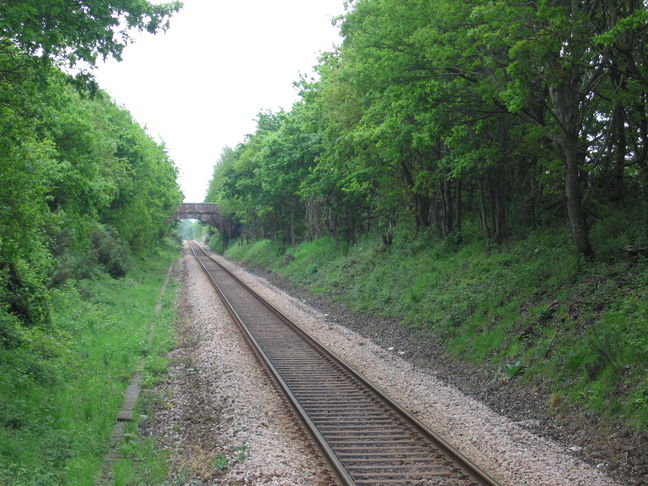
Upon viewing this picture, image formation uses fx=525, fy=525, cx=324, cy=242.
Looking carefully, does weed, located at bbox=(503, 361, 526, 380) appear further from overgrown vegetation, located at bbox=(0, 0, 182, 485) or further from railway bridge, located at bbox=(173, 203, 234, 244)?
railway bridge, located at bbox=(173, 203, 234, 244)

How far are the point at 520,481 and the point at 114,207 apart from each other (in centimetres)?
2717

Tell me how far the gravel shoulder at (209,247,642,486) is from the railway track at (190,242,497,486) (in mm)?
387

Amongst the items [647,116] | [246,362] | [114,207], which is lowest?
[246,362]

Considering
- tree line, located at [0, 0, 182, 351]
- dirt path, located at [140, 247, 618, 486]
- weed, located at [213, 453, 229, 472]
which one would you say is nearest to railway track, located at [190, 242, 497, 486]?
dirt path, located at [140, 247, 618, 486]

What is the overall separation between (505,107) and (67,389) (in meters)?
11.5

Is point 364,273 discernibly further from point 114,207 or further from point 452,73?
point 114,207

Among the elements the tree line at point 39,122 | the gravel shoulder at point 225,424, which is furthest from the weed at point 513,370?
the tree line at point 39,122

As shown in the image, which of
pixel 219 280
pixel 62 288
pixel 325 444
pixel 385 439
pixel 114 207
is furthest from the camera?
pixel 219 280

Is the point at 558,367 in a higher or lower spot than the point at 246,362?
higher

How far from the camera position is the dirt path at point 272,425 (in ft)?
21.6

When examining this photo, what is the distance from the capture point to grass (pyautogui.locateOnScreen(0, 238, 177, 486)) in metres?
6.73

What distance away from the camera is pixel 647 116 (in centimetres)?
1213

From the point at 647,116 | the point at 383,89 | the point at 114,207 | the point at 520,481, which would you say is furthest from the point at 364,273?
the point at 520,481

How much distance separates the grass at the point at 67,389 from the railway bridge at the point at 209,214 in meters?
61.1
